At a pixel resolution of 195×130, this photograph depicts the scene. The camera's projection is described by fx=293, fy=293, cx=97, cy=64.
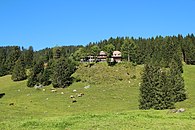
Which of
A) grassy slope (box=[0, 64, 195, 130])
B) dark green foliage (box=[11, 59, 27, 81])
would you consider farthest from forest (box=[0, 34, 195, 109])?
grassy slope (box=[0, 64, 195, 130])

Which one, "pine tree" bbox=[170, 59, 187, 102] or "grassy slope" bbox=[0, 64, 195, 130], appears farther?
"pine tree" bbox=[170, 59, 187, 102]

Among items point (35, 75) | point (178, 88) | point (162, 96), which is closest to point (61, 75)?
point (35, 75)

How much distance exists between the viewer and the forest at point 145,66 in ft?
194

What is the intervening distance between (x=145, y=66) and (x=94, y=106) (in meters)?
14.3

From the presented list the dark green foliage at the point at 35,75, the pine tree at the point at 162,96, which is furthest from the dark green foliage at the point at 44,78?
the pine tree at the point at 162,96

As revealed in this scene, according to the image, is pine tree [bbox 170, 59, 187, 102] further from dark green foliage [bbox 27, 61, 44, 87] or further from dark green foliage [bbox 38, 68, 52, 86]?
dark green foliage [bbox 27, 61, 44, 87]

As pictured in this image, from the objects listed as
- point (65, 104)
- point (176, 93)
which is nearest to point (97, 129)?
point (65, 104)

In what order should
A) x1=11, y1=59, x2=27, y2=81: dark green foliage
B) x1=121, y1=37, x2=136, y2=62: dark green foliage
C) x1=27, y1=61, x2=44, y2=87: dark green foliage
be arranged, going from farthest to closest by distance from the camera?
1. x1=121, y1=37, x2=136, y2=62: dark green foliage
2. x1=11, y1=59, x2=27, y2=81: dark green foliage
3. x1=27, y1=61, x2=44, y2=87: dark green foliage

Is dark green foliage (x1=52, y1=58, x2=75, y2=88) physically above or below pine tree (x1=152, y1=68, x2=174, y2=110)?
above

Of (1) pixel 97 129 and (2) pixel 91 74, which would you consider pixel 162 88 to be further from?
(2) pixel 91 74

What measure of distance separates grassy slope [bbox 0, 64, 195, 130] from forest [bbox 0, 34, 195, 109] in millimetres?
4113

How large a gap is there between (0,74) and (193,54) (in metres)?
92.4

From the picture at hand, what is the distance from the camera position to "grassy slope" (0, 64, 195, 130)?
23.8 m

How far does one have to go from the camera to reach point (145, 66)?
6156 centimetres
